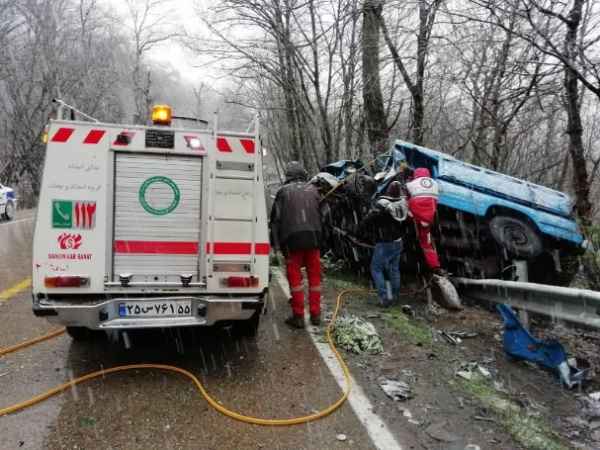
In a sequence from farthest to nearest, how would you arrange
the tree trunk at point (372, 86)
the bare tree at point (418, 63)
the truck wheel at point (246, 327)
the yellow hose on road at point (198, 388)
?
the tree trunk at point (372, 86)
the bare tree at point (418, 63)
the truck wheel at point (246, 327)
the yellow hose on road at point (198, 388)

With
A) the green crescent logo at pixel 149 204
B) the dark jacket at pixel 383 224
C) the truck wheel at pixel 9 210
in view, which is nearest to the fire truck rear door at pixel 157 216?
the green crescent logo at pixel 149 204

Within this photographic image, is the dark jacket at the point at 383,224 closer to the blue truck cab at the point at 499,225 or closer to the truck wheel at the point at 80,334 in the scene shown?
the blue truck cab at the point at 499,225

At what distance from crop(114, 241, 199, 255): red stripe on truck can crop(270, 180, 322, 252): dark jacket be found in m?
1.48

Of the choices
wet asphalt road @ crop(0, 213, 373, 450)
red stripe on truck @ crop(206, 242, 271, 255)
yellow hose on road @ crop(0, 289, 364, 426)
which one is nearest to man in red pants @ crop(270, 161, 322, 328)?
wet asphalt road @ crop(0, 213, 373, 450)

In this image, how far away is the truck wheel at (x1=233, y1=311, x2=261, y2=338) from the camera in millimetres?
4484

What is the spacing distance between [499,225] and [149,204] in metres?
4.78

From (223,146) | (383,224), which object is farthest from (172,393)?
(383,224)

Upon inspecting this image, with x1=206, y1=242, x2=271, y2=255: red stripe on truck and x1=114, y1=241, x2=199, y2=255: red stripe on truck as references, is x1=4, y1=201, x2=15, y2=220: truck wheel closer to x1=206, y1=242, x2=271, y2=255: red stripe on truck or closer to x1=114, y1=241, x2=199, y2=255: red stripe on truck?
x1=114, y1=241, x2=199, y2=255: red stripe on truck

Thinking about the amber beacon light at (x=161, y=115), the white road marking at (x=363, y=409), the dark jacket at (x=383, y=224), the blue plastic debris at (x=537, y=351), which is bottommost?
the white road marking at (x=363, y=409)

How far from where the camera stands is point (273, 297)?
6.35 meters

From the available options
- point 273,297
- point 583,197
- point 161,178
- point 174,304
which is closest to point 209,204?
point 161,178

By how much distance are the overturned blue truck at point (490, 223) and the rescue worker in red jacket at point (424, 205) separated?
479 millimetres

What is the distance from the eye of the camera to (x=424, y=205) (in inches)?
229

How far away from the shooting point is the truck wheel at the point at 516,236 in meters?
6.14
